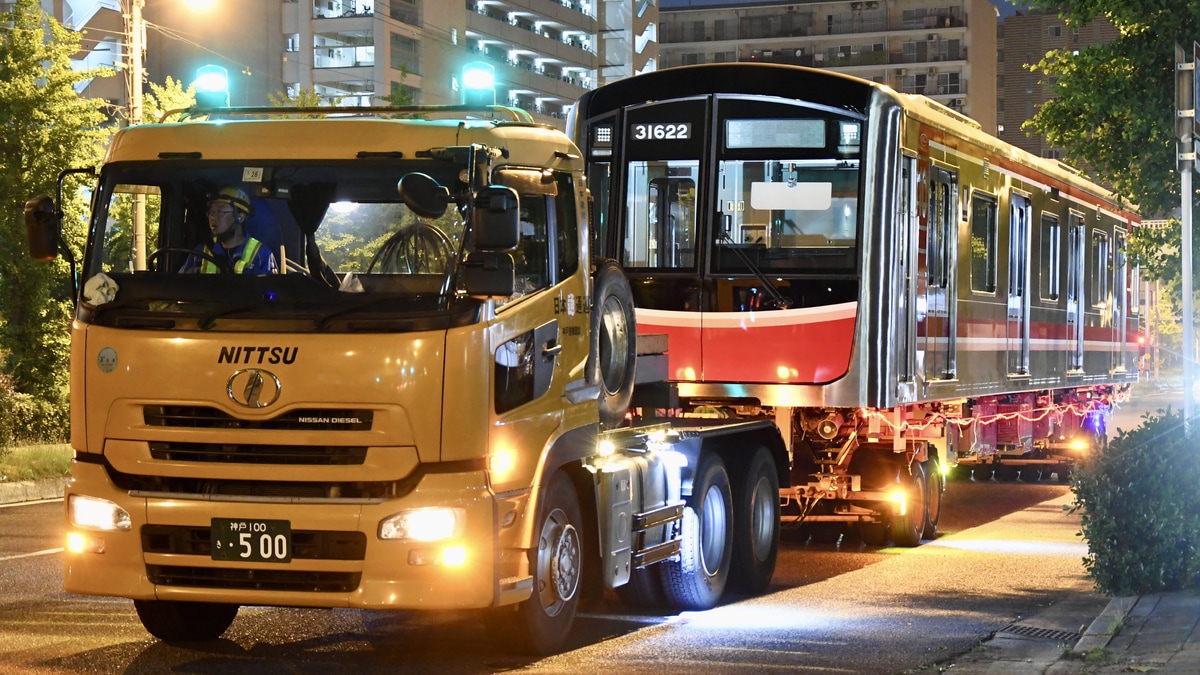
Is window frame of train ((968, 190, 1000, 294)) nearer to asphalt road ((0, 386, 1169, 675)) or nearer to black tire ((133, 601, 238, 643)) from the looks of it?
asphalt road ((0, 386, 1169, 675))

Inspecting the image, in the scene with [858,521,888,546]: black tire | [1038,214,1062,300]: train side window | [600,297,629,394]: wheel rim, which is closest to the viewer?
[600,297,629,394]: wheel rim

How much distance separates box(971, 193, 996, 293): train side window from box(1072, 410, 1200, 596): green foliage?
19.9 feet

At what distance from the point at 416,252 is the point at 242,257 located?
87 cm

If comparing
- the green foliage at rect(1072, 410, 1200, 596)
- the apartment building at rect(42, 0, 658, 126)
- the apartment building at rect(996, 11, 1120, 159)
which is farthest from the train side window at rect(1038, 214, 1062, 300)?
the apartment building at rect(996, 11, 1120, 159)

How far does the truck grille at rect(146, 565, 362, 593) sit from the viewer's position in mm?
8570

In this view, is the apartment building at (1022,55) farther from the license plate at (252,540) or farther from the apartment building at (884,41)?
the license plate at (252,540)

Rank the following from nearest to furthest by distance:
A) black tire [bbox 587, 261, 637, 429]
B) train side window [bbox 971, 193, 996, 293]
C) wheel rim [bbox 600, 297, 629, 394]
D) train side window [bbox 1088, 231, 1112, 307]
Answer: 1. black tire [bbox 587, 261, 637, 429]
2. wheel rim [bbox 600, 297, 629, 394]
3. train side window [bbox 971, 193, 996, 293]
4. train side window [bbox 1088, 231, 1112, 307]

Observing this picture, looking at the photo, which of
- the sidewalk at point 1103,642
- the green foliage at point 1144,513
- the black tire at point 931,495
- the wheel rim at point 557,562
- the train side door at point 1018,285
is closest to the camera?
the sidewalk at point 1103,642

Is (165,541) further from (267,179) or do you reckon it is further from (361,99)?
(361,99)

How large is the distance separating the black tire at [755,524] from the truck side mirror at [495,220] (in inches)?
179

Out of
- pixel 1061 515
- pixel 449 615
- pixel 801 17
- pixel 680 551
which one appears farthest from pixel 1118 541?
pixel 801 17

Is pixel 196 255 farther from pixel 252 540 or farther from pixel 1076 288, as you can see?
pixel 1076 288

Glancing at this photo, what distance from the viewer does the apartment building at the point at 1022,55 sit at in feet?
520

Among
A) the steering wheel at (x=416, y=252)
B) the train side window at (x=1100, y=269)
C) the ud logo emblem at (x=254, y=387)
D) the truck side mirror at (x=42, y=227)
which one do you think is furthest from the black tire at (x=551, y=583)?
the train side window at (x=1100, y=269)
